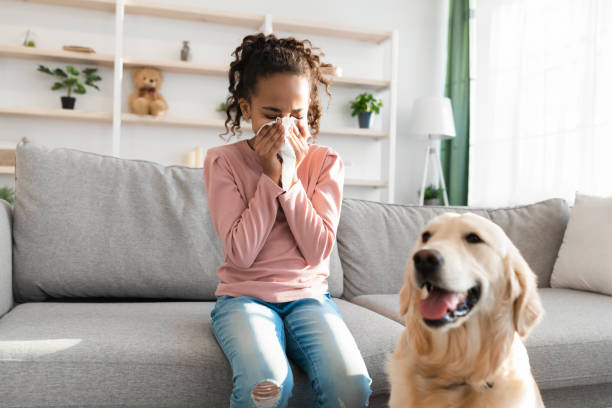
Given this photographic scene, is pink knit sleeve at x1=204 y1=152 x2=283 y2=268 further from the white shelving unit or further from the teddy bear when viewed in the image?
the teddy bear

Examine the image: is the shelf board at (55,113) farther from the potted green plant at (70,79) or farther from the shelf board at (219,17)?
the shelf board at (219,17)

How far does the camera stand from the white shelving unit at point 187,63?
4.02 m

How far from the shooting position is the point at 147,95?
423 centimetres

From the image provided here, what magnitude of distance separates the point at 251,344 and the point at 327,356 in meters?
0.18

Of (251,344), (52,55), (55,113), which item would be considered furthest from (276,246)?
(52,55)

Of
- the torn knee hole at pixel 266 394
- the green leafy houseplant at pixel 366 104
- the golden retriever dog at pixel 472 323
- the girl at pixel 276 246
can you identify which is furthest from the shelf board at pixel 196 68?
the torn knee hole at pixel 266 394

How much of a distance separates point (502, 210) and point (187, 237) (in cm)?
146

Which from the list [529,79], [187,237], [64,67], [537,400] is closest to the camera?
[537,400]

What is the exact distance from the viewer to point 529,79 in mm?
3887

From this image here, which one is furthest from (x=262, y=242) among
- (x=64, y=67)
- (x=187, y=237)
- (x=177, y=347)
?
(x=64, y=67)

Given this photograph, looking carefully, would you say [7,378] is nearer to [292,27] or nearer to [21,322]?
[21,322]

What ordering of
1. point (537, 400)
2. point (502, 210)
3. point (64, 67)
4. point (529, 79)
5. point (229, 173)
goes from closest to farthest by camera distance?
point (537, 400) → point (229, 173) → point (502, 210) → point (529, 79) → point (64, 67)

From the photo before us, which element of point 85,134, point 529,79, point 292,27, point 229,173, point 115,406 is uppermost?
point 292,27

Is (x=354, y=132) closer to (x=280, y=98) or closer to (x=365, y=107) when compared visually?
(x=365, y=107)
